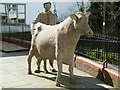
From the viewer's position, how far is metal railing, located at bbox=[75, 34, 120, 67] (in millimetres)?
6992

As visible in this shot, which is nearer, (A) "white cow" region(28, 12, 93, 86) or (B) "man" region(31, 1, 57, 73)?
(A) "white cow" region(28, 12, 93, 86)

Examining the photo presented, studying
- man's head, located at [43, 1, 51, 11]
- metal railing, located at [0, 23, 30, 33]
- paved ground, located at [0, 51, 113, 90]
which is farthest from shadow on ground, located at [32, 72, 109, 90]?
metal railing, located at [0, 23, 30, 33]

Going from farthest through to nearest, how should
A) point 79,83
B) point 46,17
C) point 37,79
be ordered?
point 46,17
point 37,79
point 79,83

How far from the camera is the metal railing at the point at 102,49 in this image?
6.99 metres

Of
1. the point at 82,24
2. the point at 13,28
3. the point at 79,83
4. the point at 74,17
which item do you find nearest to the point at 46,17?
the point at 74,17

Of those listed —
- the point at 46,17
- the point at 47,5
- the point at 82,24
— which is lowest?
the point at 82,24

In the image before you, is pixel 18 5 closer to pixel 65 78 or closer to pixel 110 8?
pixel 110 8

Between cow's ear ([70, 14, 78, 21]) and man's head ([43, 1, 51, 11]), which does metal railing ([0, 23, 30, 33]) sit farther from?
cow's ear ([70, 14, 78, 21])

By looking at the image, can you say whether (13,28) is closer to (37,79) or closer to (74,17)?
(37,79)

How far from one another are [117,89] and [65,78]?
5.36 ft

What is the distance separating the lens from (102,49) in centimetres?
772

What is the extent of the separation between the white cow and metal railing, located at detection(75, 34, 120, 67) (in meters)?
1.37

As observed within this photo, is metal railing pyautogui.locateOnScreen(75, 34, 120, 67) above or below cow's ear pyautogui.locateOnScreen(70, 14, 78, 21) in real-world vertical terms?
below

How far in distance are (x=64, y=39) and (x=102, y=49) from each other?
2026 mm
